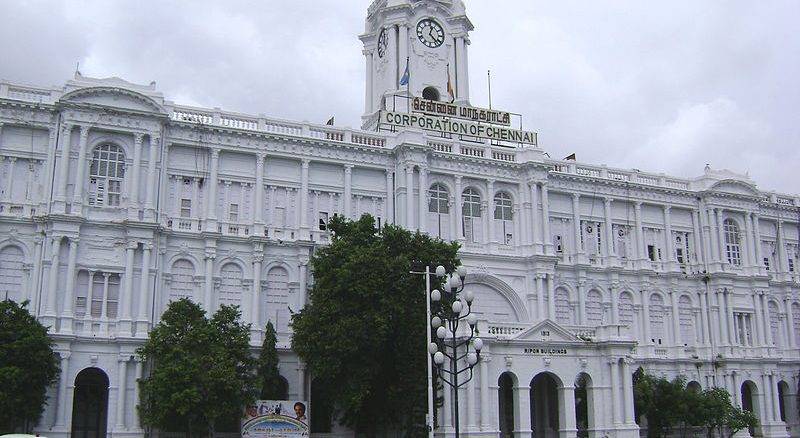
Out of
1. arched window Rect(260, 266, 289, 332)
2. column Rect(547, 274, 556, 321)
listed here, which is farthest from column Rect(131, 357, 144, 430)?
column Rect(547, 274, 556, 321)

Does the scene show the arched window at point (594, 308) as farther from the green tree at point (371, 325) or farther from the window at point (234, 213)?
the window at point (234, 213)

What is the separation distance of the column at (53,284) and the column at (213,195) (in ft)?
27.9

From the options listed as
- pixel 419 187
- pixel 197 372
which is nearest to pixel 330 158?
pixel 419 187

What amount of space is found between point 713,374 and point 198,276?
38492 millimetres

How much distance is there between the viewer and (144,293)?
47688mm

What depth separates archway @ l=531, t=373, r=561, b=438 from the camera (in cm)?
5416

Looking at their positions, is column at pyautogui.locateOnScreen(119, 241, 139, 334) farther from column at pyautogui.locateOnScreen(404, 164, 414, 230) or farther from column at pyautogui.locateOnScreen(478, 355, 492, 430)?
column at pyautogui.locateOnScreen(478, 355, 492, 430)

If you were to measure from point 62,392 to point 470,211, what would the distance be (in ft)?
92.2

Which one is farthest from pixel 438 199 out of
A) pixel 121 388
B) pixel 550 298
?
pixel 121 388

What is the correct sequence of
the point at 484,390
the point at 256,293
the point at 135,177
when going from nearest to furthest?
the point at 484,390 → the point at 135,177 → the point at 256,293

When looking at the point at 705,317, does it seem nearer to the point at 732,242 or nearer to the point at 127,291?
the point at 732,242

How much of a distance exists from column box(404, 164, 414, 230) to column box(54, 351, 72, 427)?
71.0 feet

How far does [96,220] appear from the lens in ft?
157

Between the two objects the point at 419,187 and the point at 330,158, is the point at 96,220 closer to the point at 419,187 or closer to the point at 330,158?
the point at 330,158
